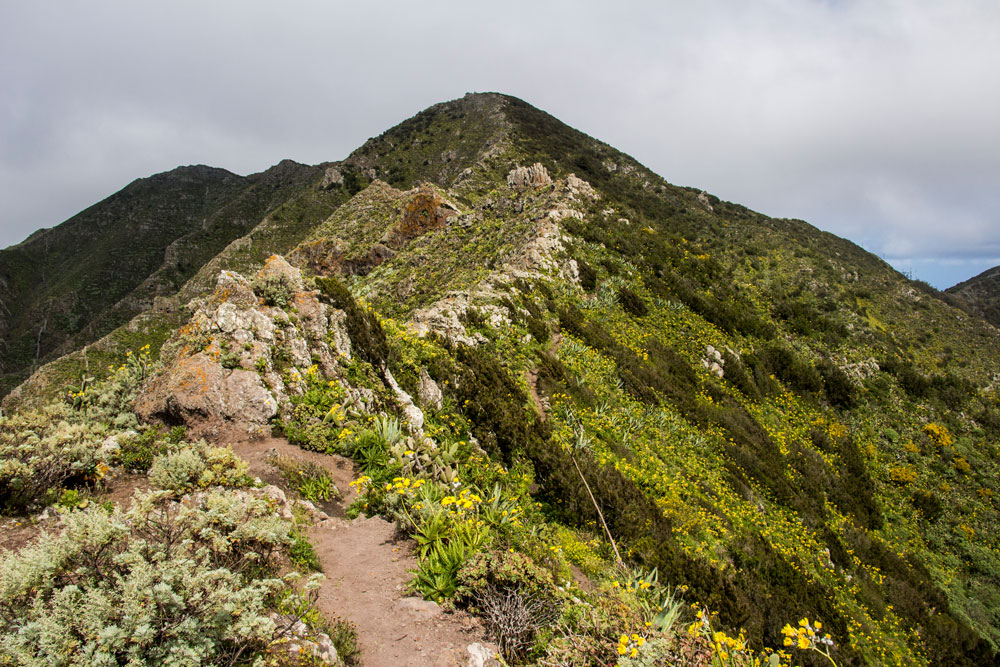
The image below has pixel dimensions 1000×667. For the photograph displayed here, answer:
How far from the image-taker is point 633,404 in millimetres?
12297

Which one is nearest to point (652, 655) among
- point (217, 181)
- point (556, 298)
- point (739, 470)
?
point (739, 470)

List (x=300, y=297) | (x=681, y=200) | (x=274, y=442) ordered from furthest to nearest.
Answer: (x=681, y=200)
(x=300, y=297)
(x=274, y=442)

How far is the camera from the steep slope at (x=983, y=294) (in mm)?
62375

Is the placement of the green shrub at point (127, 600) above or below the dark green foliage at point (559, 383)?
below

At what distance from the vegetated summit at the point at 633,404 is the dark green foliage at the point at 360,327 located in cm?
6

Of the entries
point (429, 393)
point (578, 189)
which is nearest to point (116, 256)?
point (578, 189)

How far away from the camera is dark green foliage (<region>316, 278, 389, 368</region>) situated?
9102 millimetres

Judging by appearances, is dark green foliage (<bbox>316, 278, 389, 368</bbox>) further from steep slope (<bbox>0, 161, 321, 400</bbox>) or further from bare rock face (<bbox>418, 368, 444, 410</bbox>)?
steep slope (<bbox>0, 161, 321, 400</bbox>)

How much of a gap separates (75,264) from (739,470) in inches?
5522

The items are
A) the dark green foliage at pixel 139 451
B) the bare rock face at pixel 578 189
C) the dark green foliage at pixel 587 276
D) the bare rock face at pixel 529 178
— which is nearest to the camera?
the dark green foliage at pixel 139 451

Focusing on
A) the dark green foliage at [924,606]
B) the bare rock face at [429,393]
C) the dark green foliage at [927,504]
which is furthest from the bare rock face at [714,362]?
the bare rock face at [429,393]

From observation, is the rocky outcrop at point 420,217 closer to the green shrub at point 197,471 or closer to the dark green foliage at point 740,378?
the dark green foliage at point 740,378

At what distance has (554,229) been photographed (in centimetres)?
2005

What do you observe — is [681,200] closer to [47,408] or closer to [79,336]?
[47,408]
